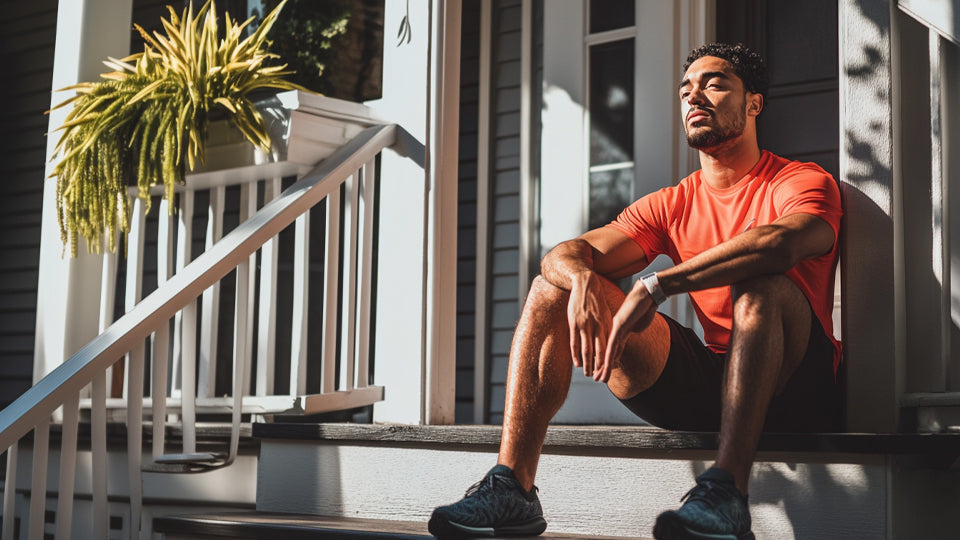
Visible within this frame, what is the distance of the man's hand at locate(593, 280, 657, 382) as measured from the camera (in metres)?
1.91

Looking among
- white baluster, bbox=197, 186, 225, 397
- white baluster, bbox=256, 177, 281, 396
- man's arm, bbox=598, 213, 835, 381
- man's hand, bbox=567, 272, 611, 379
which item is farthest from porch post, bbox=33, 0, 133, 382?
man's arm, bbox=598, 213, 835, 381

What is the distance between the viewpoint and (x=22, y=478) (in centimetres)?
354

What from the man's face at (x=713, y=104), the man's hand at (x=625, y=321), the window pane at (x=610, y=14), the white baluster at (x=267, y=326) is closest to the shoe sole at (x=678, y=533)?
the man's hand at (x=625, y=321)

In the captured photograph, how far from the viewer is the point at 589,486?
2191 millimetres

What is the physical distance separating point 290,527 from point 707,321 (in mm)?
1032

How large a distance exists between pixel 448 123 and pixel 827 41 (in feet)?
4.65

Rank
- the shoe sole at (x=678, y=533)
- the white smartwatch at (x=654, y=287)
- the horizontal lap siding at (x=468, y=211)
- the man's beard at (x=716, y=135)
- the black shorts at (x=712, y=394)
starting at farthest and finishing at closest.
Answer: the horizontal lap siding at (x=468, y=211), the man's beard at (x=716, y=135), the black shorts at (x=712, y=394), the white smartwatch at (x=654, y=287), the shoe sole at (x=678, y=533)

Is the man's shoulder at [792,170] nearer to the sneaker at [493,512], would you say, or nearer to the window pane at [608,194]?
the sneaker at [493,512]

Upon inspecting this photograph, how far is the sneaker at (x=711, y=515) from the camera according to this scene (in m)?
1.68

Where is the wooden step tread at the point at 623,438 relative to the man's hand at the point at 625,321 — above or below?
below

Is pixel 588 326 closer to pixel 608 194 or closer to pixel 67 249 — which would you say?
pixel 608 194

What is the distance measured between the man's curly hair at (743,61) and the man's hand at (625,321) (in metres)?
0.67

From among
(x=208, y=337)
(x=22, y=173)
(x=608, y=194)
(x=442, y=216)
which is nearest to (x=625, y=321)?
(x=442, y=216)

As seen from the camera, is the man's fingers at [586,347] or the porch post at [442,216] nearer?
the man's fingers at [586,347]
